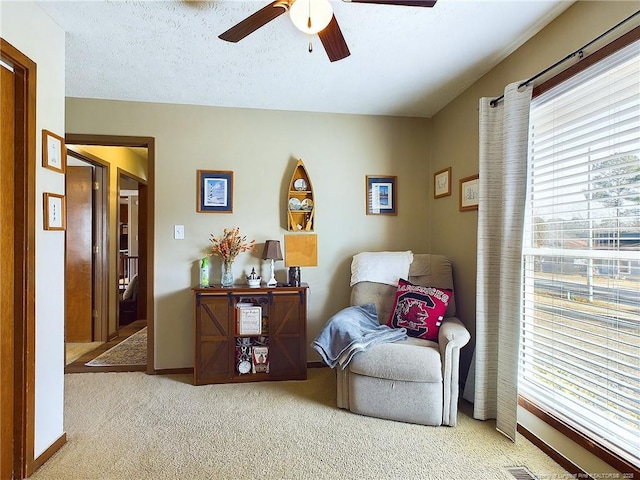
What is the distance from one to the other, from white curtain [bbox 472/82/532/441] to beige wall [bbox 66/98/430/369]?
127 centimetres

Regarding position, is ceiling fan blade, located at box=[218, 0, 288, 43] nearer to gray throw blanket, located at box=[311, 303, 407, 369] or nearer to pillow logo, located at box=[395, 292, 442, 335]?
gray throw blanket, located at box=[311, 303, 407, 369]

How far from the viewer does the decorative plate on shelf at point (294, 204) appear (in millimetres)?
3342

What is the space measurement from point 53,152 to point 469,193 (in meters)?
2.78

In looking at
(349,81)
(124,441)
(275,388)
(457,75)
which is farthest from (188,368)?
(457,75)

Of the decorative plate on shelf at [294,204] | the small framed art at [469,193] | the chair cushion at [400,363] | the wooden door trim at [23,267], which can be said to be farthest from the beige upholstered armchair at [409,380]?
the wooden door trim at [23,267]

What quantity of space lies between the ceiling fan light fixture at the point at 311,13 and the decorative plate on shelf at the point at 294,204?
1917 mm

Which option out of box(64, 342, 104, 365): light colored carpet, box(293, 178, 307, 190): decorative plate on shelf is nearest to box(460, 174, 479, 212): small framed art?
box(293, 178, 307, 190): decorative plate on shelf

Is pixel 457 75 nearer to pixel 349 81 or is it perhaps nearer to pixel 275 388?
pixel 349 81

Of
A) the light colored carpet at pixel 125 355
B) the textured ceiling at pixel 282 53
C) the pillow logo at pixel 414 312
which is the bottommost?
the light colored carpet at pixel 125 355

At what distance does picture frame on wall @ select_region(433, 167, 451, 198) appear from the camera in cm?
318

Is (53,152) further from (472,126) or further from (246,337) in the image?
(472,126)

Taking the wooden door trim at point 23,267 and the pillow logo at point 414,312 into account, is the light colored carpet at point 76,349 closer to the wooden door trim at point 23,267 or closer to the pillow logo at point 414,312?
the wooden door trim at point 23,267

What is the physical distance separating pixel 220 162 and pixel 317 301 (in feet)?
5.17

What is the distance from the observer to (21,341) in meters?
1.76
